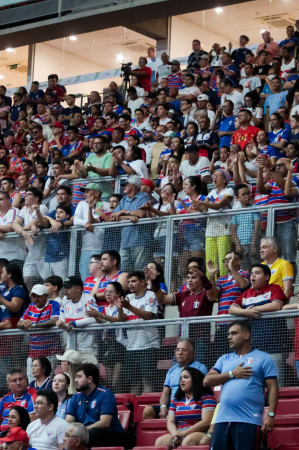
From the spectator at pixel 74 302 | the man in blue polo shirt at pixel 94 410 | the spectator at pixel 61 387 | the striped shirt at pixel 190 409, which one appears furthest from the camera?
the spectator at pixel 74 302

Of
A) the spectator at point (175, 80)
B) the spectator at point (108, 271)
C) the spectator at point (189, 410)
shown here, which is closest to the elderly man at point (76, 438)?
the spectator at point (189, 410)

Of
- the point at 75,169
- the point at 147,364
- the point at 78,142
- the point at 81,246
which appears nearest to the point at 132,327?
the point at 147,364

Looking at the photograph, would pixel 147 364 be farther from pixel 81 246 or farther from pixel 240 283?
pixel 81 246

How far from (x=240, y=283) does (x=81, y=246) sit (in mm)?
2960

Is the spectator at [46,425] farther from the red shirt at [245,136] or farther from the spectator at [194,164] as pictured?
the red shirt at [245,136]

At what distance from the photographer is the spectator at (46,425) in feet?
31.1

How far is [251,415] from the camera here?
833 centimetres

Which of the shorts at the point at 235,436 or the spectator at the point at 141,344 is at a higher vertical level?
the spectator at the point at 141,344

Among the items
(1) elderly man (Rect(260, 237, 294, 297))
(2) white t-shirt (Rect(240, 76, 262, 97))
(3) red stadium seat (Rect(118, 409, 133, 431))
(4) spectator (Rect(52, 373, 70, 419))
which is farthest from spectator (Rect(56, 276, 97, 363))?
(2) white t-shirt (Rect(240, 76, 262, 97))

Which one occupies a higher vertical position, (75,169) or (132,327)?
(75,169)

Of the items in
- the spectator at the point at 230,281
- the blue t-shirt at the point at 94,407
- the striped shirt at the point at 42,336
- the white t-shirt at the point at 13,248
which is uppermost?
the white t-shirt at the point at 13,248

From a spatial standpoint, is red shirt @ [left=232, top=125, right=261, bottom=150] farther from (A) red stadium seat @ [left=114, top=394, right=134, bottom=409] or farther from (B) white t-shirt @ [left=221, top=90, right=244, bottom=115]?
(A) red stadium seat @ [left=114, top=394, right=134, bottom=409]

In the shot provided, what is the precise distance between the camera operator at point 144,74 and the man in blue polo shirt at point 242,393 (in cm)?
1485

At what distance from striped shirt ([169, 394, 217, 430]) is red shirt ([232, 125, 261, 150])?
670 centimetres
